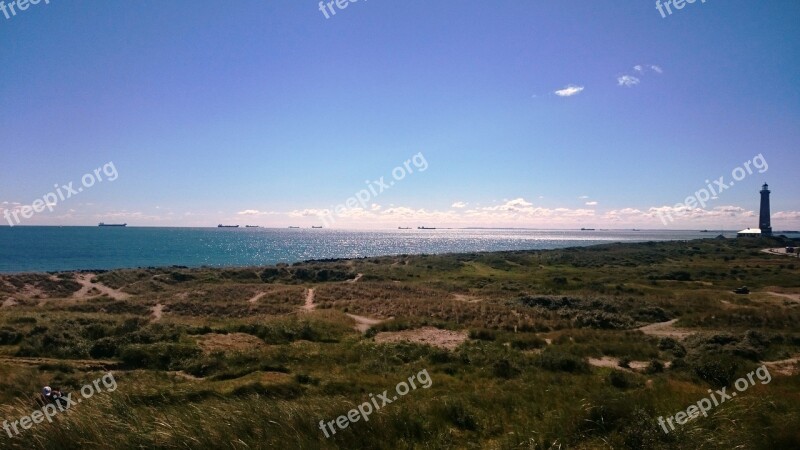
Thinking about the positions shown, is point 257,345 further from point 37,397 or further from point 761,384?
point 761,384

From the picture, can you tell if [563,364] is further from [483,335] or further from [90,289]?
[90,289]

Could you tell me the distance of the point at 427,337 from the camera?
2717cm

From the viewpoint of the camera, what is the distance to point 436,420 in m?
9.28

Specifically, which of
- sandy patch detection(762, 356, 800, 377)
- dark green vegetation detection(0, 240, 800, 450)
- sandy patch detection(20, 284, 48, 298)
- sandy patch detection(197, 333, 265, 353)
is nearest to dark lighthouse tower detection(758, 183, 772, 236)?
dark green vegetation detection(0, 240, 800, 450)

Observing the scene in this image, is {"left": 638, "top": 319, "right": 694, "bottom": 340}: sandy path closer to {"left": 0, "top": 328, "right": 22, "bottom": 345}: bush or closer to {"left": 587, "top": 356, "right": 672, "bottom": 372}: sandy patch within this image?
{"left": 587, "top": 356, "right": 672, "bottom": 372}: sandy patch

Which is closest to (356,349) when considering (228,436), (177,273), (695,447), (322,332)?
(322,332)

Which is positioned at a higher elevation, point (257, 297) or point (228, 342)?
point (228, 342)

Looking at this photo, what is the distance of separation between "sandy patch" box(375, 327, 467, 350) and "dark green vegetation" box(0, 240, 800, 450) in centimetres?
65

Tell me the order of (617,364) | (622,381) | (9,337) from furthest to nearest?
(9,337), (617,364), (622,381)

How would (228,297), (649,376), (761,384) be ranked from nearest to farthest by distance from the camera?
1. (761,384)
2. (649,376)
3. (228,297)

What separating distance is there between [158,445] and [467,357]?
15712 mm

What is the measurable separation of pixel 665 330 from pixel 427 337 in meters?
19.0

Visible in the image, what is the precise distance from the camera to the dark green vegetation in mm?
7352

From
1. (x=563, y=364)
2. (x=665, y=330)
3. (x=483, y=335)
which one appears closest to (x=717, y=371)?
(x=563, y=364)
